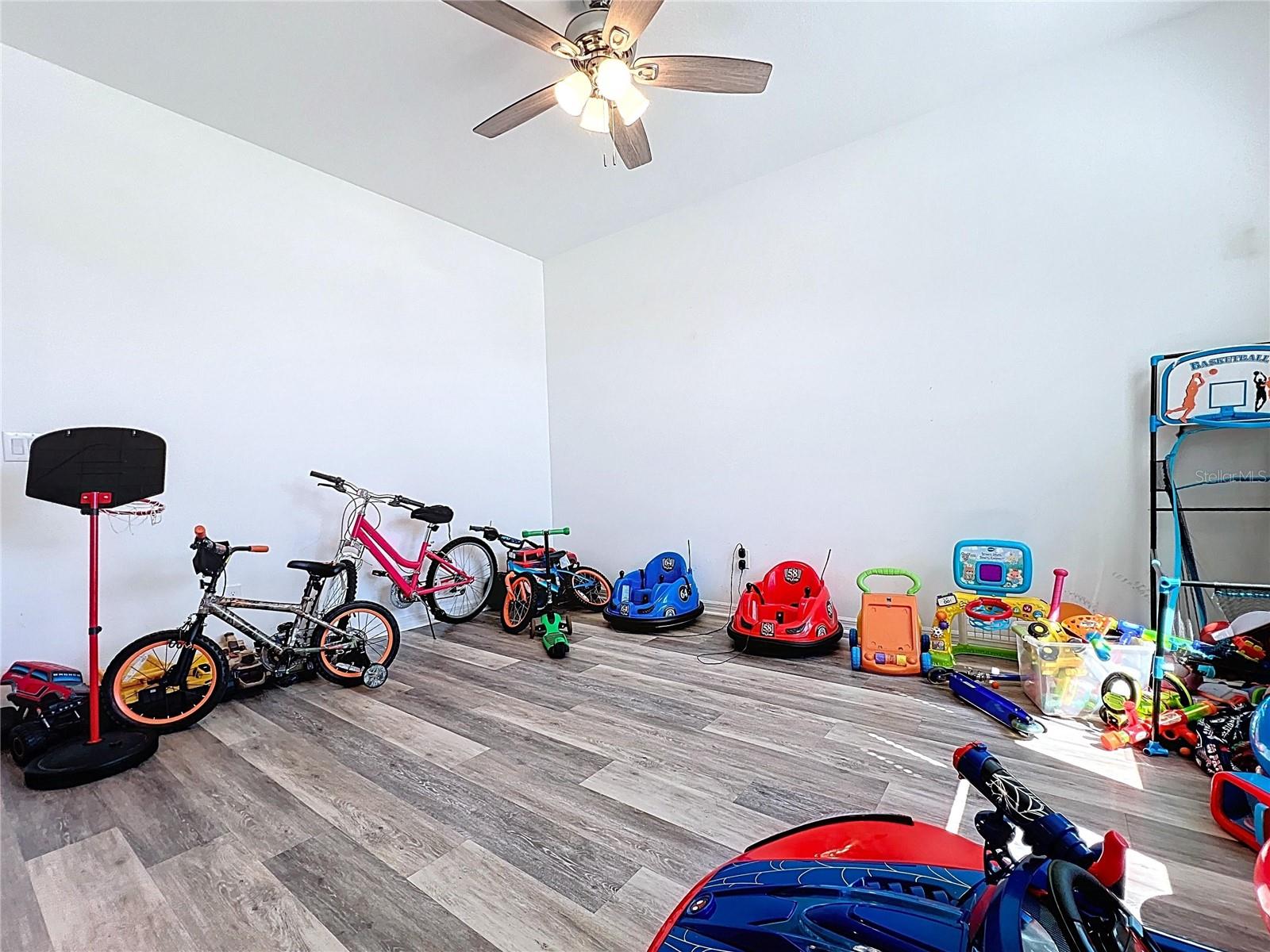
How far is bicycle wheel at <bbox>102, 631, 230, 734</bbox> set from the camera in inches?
90.2

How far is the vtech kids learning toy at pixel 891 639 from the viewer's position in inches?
113

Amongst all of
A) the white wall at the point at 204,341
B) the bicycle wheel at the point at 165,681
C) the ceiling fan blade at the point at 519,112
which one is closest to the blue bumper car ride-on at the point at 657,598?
the white wall at the point at 204,341

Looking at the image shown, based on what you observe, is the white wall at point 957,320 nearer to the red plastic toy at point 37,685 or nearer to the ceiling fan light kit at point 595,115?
the ceiling fan light kit at point 595,115

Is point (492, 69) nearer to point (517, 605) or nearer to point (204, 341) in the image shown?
point (204, 341)

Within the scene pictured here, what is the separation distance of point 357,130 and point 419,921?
143 inches

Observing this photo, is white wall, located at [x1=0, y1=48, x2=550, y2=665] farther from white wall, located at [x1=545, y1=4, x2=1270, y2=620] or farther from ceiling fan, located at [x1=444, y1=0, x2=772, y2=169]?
ceiling fan, located at [x1=444, y1=0, x2=772, y2=169]

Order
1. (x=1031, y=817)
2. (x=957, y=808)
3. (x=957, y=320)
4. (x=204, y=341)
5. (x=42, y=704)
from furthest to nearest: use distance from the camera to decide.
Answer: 1. (x=957, y=320)
2. (x=204, y=341)
3. (x=42, y=704)
4. (x=957, y=808)
5. (x=1031, y=817)

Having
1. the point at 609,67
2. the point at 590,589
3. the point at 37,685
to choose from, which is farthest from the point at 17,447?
the point at 590,589

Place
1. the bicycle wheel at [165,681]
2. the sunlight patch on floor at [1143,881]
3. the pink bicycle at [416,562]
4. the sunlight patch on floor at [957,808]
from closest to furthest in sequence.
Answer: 1. the sunlight patch on floor at [1143,881]
2. the sunlight patch on floor at [957,808]
3. the bicycle wheel at [165,681]
4. the pink bicycle at [416,562]

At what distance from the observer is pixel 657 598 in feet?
12.4

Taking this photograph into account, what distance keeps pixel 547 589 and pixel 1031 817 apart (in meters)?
→ 3.31

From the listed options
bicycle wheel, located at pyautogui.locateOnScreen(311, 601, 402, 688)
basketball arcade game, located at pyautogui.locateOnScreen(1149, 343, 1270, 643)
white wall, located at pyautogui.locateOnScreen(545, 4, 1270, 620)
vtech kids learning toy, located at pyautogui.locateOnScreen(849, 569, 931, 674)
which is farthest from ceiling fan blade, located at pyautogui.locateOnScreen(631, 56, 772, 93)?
bicycle wheel, located at pyautogui.locateOnScreen(311, 601, 402, 688)

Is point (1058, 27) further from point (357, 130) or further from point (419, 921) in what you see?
point (419, 921)

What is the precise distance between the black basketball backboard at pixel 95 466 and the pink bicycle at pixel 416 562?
799 millimetres
